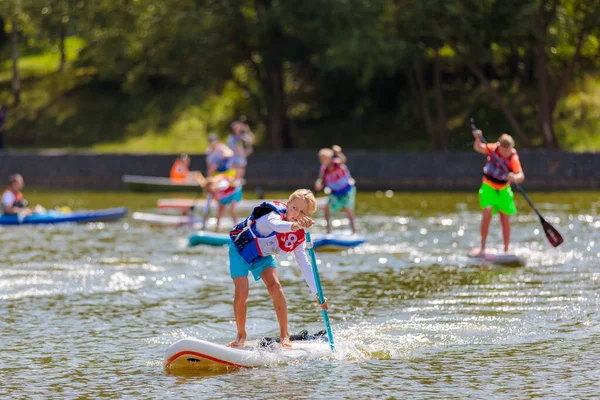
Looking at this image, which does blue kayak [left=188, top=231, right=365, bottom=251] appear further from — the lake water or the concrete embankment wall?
the concrete embankment wall

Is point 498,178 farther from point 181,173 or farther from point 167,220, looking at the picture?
point 181,173

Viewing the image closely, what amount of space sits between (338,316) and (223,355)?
3138mm

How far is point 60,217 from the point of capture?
86.4 feet

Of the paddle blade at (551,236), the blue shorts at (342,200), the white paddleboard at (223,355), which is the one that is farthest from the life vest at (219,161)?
the white paddleboard at (223,355)

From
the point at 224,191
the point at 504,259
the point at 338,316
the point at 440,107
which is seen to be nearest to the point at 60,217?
the point at 224,191

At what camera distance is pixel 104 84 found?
2195 inches

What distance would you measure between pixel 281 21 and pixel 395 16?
3837mm

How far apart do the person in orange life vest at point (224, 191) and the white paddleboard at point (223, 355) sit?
12.3 meters

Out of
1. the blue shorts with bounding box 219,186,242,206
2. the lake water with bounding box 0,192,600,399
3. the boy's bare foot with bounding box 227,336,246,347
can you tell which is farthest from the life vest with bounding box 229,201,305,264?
the blue shorts with bounding box 219,186,242,206

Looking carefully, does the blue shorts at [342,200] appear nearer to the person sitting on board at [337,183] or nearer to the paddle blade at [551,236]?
the person sitting on board at [337,183]

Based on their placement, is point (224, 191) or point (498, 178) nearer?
point (498, 178)

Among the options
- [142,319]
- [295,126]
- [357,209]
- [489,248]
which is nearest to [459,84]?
[295,126]

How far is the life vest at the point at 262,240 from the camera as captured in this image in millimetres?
11555

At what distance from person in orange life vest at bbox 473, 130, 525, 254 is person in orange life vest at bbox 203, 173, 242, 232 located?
6666 mm
